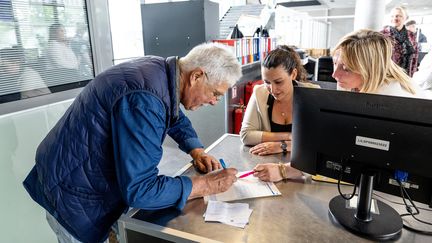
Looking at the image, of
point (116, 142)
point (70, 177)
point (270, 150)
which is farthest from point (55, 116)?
point (270, 150)

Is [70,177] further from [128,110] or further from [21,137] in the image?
[21,137]

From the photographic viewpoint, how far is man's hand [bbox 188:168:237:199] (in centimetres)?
107

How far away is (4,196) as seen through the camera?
149 cm

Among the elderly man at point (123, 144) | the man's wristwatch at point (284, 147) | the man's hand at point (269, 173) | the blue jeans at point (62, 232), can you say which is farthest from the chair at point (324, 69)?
the blue jeans at point (62, 232)

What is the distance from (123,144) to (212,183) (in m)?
0.37

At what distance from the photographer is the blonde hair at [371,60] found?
4.88 feet

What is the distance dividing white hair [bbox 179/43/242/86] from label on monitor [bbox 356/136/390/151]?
0.48 metres

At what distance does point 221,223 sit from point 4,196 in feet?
3.85

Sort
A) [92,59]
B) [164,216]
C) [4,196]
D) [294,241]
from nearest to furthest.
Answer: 1. [294,241]
2. [164,216]
3. [4,196]
4. [92,59]

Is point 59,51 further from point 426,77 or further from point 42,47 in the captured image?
point 426,77

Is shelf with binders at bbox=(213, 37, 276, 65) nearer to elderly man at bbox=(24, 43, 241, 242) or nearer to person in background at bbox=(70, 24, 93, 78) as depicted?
person in background at bbox=(70, 24, 93, 78)

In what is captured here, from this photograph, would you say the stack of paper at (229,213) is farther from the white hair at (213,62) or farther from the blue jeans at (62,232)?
the blue jeans at (62,232)

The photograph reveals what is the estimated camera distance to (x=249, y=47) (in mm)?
3047

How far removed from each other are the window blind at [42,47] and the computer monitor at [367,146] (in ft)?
4.48
